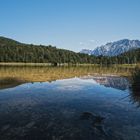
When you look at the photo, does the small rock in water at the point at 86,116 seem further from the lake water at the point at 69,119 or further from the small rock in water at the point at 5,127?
the small rock in water at the point at 5,127

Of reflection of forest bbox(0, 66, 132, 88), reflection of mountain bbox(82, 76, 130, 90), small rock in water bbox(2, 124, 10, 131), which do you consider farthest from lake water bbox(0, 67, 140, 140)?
reflection of forest bbox(0, 66, 132, 88)

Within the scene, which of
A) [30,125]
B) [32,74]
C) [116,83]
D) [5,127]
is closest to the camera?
[5,127]

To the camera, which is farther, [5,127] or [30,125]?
[30,125]

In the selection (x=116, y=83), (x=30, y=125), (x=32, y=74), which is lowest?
(x=116, y=83)

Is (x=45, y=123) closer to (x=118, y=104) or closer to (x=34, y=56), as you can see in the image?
(x=118, y=104)

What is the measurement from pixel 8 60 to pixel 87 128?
6261 inches

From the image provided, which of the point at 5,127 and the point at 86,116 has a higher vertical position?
the point at 5,127

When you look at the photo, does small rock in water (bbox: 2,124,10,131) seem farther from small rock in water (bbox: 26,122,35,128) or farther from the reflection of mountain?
the reflection of mountain

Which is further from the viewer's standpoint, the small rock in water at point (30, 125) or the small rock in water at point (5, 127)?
the small rock in water at point (30, 125)

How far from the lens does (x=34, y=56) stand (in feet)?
626

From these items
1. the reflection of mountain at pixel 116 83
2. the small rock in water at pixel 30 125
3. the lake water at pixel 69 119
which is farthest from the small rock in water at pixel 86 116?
the reflection of mountain at pixel 116 83

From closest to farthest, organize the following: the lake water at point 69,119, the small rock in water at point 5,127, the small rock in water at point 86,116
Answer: the lake water at point 69,119
the small rock in water at point 5,127
the small rock in water at point 86,116

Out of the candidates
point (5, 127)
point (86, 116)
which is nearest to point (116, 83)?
point (86, 116)

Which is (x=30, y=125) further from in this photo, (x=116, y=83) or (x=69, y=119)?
(x=116, y=83)
